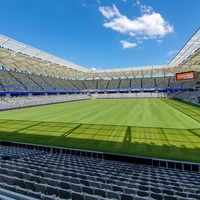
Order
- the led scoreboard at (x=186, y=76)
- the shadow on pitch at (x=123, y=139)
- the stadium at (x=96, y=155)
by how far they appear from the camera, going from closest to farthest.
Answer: the stadium at (x=96, y=155)
the shadow on pitch at (x=123, y=139)
the led scoreboard at (x=186, y=76)

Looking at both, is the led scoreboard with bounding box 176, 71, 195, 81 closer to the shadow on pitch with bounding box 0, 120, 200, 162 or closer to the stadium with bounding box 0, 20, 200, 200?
the stadium with bounding box 0, 20, 200, 200

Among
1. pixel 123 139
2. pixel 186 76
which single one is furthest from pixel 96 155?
pixel 186 76

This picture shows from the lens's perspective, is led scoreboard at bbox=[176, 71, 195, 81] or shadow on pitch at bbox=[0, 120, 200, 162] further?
led scoreboard at bbox=[176, 71, 195, 81]

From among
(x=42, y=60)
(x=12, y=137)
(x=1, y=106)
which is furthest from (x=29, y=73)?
(x=12, y=137)

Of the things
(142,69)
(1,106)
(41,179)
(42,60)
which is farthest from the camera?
(142,69)

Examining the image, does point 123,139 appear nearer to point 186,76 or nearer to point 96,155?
point 96,155

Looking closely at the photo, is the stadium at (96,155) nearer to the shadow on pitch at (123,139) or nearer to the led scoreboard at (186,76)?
the shadow on pitch at (123,139)

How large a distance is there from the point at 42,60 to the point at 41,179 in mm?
36824

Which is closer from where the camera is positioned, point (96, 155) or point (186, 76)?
point (96, 155)

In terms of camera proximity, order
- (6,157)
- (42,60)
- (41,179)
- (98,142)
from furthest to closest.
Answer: (42,60) → (98,142) → (6,157) → (41,179)

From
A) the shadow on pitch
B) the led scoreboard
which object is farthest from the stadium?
the led scoreboard

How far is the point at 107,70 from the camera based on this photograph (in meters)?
62.8

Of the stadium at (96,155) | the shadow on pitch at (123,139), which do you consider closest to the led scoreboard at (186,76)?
the stadium at (96,155)

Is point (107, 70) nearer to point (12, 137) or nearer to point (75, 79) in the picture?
point (75, 79)
